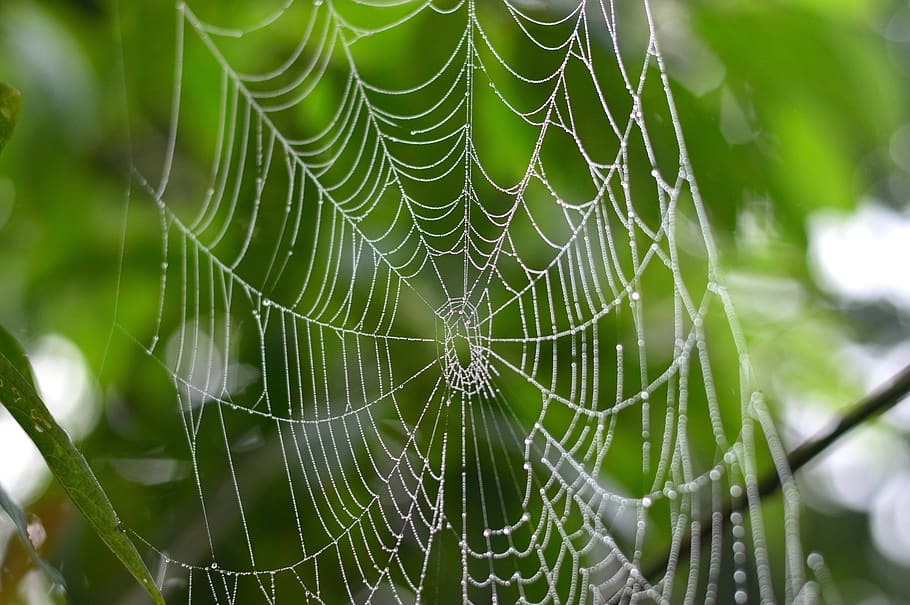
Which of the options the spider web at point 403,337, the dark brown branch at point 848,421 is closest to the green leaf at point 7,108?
the spider web at point 403,337

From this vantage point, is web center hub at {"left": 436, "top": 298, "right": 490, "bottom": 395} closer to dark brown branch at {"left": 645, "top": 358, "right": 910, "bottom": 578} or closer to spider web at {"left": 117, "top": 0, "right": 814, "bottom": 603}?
spider web at {"left": 117, "top": 0, "right": 814, "bottom": 603}

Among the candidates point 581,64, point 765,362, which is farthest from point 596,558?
point 581,64

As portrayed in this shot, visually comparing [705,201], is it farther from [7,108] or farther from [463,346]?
[7,108]

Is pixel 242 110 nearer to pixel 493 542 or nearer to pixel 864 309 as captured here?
pixel 493 542

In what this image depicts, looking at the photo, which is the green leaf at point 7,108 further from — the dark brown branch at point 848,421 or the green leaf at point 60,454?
the dark brown branch at point 848,421

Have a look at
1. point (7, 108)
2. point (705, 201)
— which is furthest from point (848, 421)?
point (7, 108)

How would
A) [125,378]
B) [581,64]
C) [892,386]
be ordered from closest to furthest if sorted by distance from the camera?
[892,386], [581,64], [125,378]

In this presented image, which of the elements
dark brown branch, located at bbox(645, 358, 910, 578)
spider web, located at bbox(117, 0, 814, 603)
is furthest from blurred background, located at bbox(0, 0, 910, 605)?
dark brown branch, located at bbox(645, 358, 910, 578)
